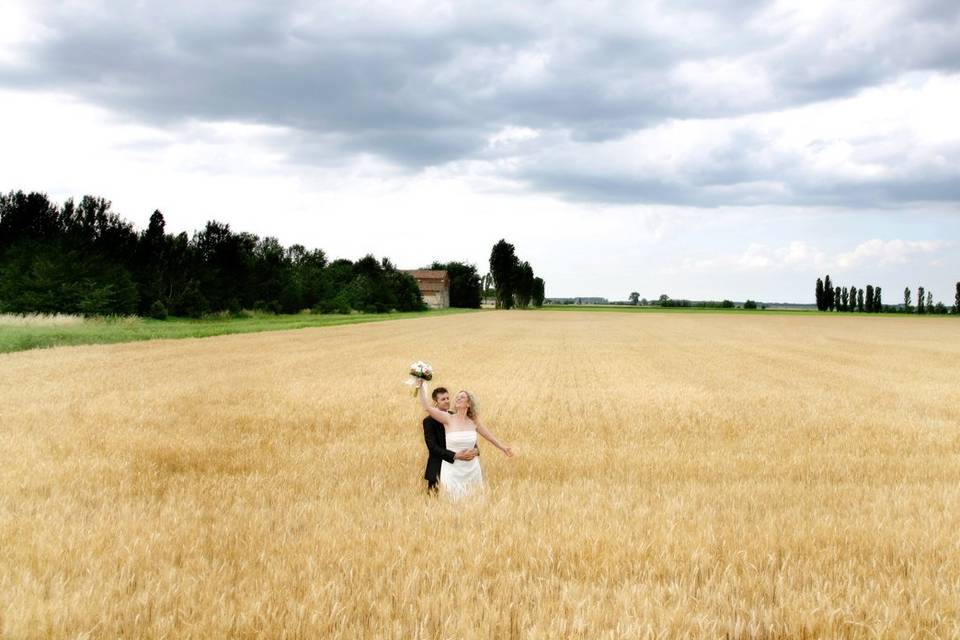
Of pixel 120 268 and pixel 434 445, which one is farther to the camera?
pixel 120 268

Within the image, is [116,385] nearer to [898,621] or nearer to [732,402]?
[732,402]

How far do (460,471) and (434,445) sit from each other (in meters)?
0.42

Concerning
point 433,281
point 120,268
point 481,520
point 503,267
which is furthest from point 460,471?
point 433,281

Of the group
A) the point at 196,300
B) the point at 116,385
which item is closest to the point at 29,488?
the point at 116,385

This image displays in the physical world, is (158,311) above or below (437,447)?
above

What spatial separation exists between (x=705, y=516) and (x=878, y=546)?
61.6 inches

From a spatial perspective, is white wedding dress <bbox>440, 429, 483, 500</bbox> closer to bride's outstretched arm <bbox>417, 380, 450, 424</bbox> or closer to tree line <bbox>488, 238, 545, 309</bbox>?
bride's outstretched arm <bbox>417, 380, 450, 424</bbox>

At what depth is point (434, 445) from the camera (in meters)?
8.15

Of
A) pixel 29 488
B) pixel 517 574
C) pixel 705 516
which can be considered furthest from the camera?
pixel 29 488

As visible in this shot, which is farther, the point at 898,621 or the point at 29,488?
the point at 29,488

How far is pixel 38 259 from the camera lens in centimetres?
5000

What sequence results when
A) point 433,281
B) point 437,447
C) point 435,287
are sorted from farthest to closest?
point 433,281, point 435,287, point 437,447

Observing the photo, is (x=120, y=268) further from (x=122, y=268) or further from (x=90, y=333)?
(x=90, y=333)

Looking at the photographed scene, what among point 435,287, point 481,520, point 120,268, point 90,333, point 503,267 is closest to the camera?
point 481,520
